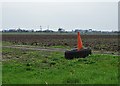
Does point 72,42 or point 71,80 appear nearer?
point 71,80

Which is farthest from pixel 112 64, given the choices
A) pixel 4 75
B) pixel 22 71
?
pixel 4 75

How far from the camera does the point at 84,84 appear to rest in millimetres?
11156

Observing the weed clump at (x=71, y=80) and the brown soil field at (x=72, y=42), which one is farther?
the brown soil field at (x=72, y=42)

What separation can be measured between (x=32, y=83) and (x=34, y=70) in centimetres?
304

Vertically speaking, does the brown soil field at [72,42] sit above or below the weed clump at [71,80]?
below

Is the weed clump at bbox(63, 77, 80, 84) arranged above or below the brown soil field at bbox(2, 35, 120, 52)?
above

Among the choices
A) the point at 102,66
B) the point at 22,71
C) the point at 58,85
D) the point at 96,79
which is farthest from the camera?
the point at 102,66

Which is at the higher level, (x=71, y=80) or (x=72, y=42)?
(x=71, y=80)

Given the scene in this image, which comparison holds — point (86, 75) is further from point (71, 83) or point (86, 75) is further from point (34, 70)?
point (34, 70)

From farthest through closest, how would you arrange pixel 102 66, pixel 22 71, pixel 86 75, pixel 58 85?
pixel 102 66 → pixel 22 71 → pixel 86 75 → pixel 58 85

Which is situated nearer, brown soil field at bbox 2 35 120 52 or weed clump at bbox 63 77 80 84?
weed clump at bbox 63 77 80 84

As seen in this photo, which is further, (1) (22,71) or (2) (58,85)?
(1) (22,71)

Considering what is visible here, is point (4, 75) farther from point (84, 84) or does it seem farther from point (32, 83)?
point (84, 84)

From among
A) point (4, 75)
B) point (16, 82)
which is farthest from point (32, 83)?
point (4, 75)
